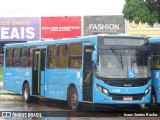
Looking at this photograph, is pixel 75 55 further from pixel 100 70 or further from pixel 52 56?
pixel 52 56

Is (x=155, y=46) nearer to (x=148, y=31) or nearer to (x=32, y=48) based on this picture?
(x=32, y=48)

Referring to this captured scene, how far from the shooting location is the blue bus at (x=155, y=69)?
59.1ft

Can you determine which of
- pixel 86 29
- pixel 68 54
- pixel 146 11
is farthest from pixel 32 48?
pixel 86 29

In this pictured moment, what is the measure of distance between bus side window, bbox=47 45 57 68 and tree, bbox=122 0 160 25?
445 centimetres

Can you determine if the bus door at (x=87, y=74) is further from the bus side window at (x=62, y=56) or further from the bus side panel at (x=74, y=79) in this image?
the bus side window at (x=62, y=56)

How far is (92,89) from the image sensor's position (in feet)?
56.7

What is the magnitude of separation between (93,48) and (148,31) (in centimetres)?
3600

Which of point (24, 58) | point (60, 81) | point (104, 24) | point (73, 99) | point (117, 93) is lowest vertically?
point (73, 99)

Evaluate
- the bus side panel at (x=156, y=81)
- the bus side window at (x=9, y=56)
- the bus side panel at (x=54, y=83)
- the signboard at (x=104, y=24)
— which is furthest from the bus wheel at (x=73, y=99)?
the signboard at (x=104, y=24)

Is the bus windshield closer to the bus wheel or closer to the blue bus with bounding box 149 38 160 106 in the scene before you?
the blue bus with bounding box 149 38 160 106

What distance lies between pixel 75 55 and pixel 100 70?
202cm

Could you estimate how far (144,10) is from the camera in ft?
74.2

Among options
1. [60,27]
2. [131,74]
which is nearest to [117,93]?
[131,74]

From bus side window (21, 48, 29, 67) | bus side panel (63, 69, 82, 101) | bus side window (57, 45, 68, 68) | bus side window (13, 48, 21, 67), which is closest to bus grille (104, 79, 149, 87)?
bus side panel (63, 69, 82, 101)
